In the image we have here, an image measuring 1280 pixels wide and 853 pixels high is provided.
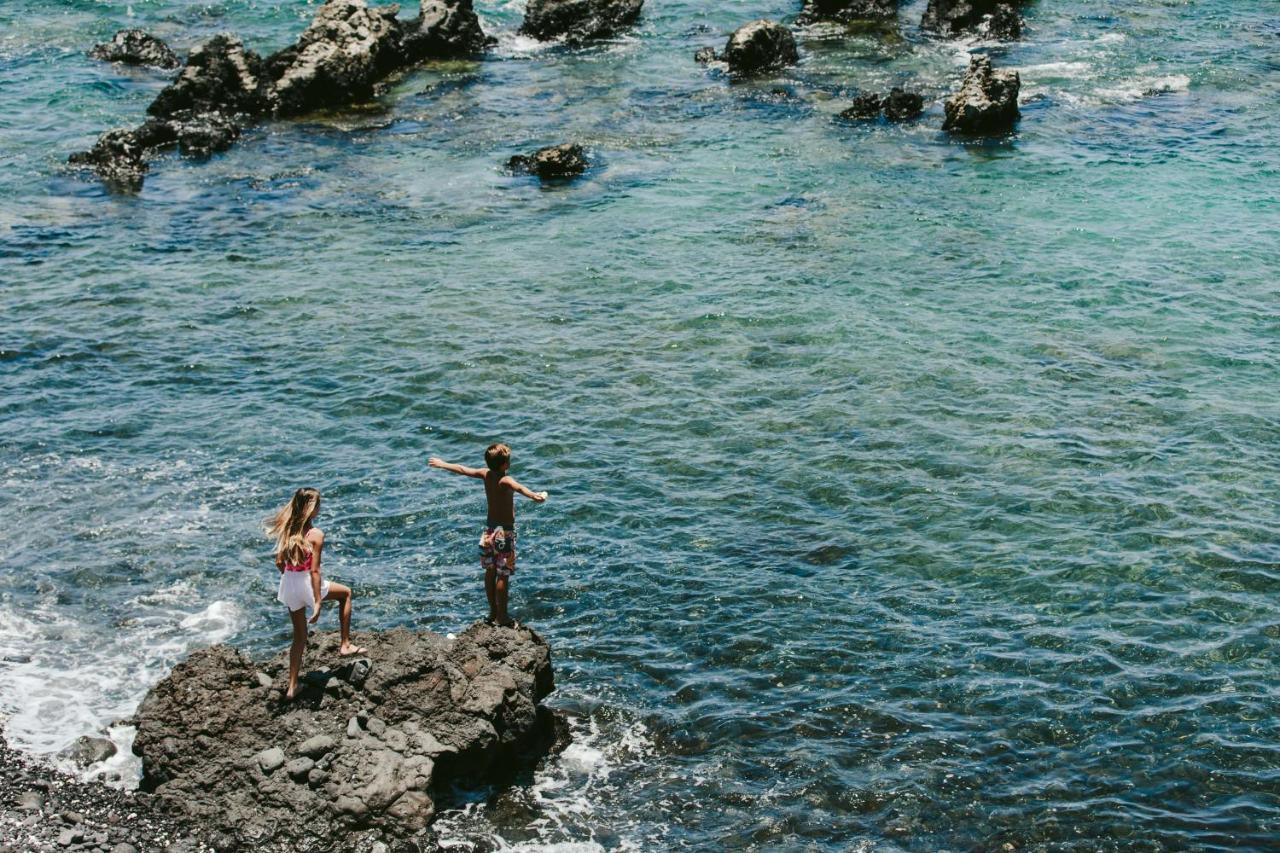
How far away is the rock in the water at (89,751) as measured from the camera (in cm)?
1773

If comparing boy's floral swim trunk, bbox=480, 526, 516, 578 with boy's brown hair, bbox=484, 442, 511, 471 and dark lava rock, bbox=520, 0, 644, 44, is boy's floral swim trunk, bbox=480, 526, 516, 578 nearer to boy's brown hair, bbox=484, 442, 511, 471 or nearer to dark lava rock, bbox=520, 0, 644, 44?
boy's brown hair, bbox=484, 442, 511, 471

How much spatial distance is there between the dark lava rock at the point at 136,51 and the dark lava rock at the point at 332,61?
6512mm

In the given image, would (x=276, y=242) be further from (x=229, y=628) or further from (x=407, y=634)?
(x=407, y=634)

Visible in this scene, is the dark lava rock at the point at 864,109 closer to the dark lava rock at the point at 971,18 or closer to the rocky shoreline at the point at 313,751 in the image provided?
the dark lava rock at the point at 971,18

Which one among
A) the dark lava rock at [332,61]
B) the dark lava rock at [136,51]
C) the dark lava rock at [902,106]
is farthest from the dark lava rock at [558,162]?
the dark lava rock at [136,51]

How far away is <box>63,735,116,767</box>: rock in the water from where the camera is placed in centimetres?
1773

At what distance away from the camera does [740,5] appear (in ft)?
190

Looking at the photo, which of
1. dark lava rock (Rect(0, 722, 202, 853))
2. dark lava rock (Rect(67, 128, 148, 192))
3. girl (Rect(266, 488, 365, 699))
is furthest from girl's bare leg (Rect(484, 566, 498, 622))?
dark lava rock (Rect(67, 128, 148, 192))

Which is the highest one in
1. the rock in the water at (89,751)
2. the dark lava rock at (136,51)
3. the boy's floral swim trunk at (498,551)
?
the dark lava rock at (136,51)

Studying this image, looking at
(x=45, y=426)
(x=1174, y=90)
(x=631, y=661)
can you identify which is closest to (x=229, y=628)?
(x=631, y=661)

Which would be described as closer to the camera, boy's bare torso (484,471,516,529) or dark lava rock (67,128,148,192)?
boy's bare torso (484,471,516,529)

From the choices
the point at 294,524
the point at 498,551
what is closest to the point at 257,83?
the point at 498,551

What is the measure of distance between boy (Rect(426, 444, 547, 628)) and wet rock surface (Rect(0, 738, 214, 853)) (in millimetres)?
5174

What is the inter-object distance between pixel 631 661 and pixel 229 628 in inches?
259
